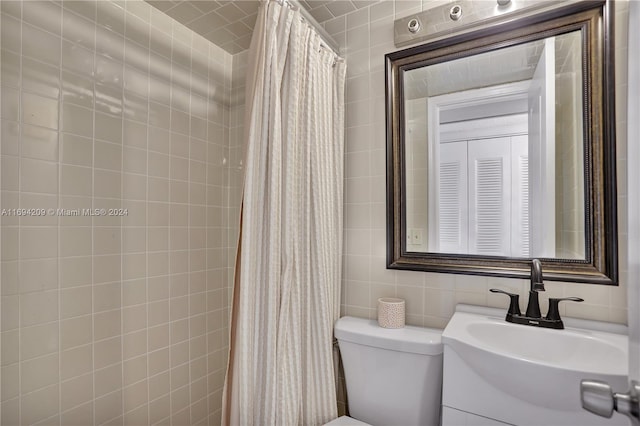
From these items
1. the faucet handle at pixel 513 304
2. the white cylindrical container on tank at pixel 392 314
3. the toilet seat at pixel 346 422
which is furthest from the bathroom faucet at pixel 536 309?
the toilet seat at pixel 346 422

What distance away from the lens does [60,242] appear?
1207 millimetres

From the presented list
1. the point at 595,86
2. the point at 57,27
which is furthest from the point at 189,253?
the point at 595,86

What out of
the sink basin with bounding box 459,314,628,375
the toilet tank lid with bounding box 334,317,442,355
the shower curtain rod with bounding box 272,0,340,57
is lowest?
the toilet tank lid with bounding box 334,317,442,355

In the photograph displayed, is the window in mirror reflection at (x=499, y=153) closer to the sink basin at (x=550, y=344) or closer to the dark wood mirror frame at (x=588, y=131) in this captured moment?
the dark wood mirror frame at (x=588, y=131)

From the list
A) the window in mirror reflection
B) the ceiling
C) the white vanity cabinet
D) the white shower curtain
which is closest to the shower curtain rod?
the white shower curtain

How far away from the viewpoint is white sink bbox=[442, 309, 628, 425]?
83cm

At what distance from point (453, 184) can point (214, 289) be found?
1296 millimetres

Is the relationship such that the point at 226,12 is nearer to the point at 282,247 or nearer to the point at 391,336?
the point at 282,247

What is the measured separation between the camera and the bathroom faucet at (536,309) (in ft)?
3.42

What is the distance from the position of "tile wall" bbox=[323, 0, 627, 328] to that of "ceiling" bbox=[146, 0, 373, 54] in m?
0.05

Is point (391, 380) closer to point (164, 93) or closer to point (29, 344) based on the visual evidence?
point (29, 344)

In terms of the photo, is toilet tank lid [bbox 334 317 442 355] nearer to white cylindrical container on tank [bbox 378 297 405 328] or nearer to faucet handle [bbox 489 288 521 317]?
white cylindrical container on tank [bbox 378 297 405 328]

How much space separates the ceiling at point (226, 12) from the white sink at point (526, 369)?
1.40 meters

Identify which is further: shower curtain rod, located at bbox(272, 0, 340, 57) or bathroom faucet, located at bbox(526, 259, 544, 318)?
shower curtain rod, located at bbox(272, 0, 340, 57)
